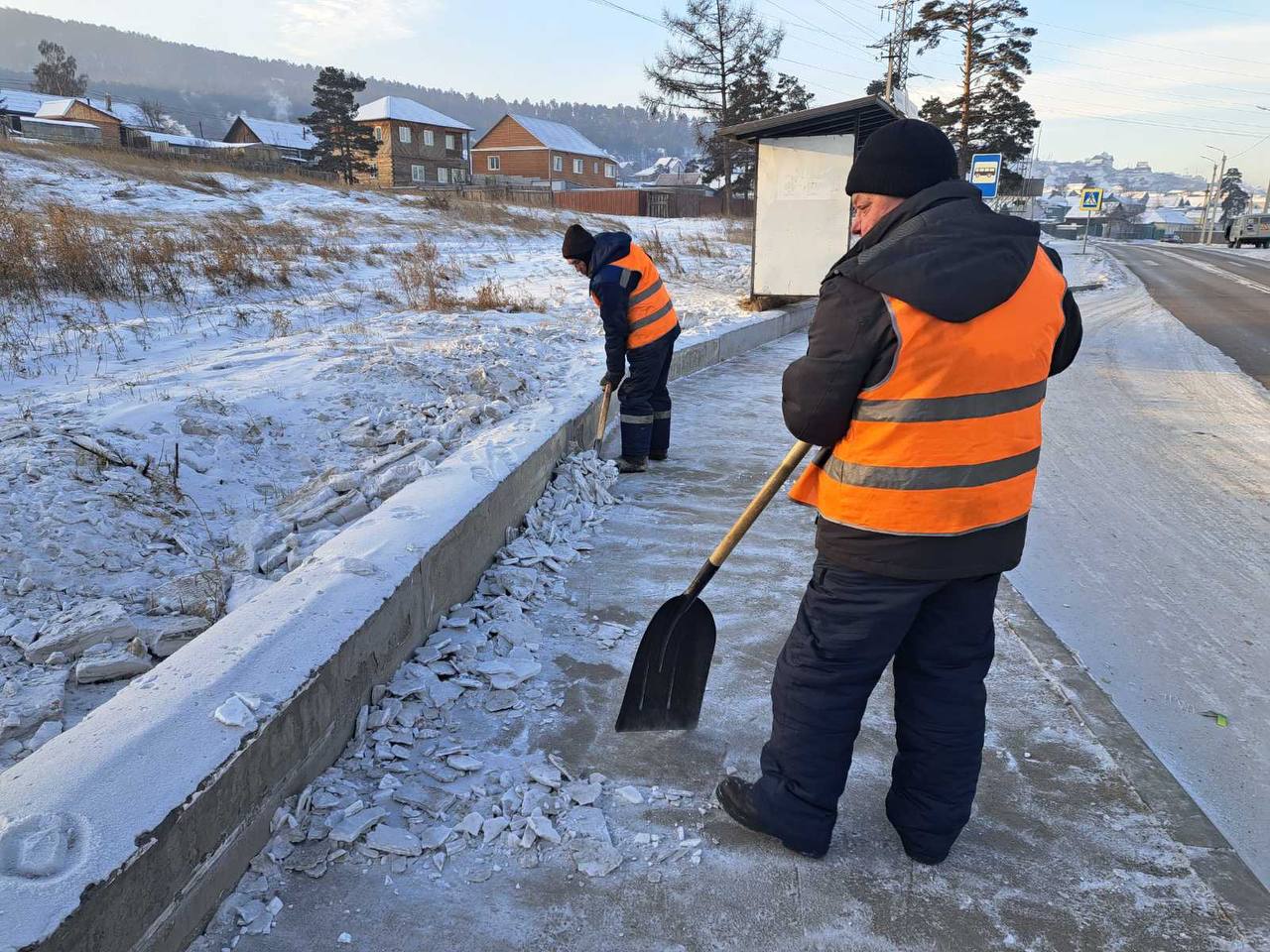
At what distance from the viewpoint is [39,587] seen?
3.19 m

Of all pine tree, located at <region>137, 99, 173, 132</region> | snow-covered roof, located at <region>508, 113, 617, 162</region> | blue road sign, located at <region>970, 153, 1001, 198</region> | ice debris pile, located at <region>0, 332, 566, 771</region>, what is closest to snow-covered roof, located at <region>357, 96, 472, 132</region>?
snow-covered roof, located at <region>508, 113, 617, 162</region>

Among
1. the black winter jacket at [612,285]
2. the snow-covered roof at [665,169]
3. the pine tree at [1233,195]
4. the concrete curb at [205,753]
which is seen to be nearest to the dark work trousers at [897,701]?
the concrete curb at [205,753]

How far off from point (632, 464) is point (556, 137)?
68.0m

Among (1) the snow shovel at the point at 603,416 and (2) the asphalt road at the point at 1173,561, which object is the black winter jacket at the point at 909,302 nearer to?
(2) the asphalt road at the point at 1173,561

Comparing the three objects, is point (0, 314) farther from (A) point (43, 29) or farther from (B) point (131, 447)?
(A) point (43, 29)

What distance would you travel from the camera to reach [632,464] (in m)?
5.41

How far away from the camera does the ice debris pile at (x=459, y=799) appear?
2127 mm

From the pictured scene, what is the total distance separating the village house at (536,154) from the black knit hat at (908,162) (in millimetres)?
64187

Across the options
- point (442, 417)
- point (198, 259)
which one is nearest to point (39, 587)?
point (442, 417)

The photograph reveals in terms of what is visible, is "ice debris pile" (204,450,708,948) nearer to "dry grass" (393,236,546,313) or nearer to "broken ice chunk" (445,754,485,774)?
"broken ice chunk" (445,754,485,774)

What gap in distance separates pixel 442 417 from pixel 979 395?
14.5 ft

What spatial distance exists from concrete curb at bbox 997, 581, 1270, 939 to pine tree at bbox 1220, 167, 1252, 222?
358 ft

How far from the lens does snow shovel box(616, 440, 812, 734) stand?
271 centimetres

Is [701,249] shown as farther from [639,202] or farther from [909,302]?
[639,202]
